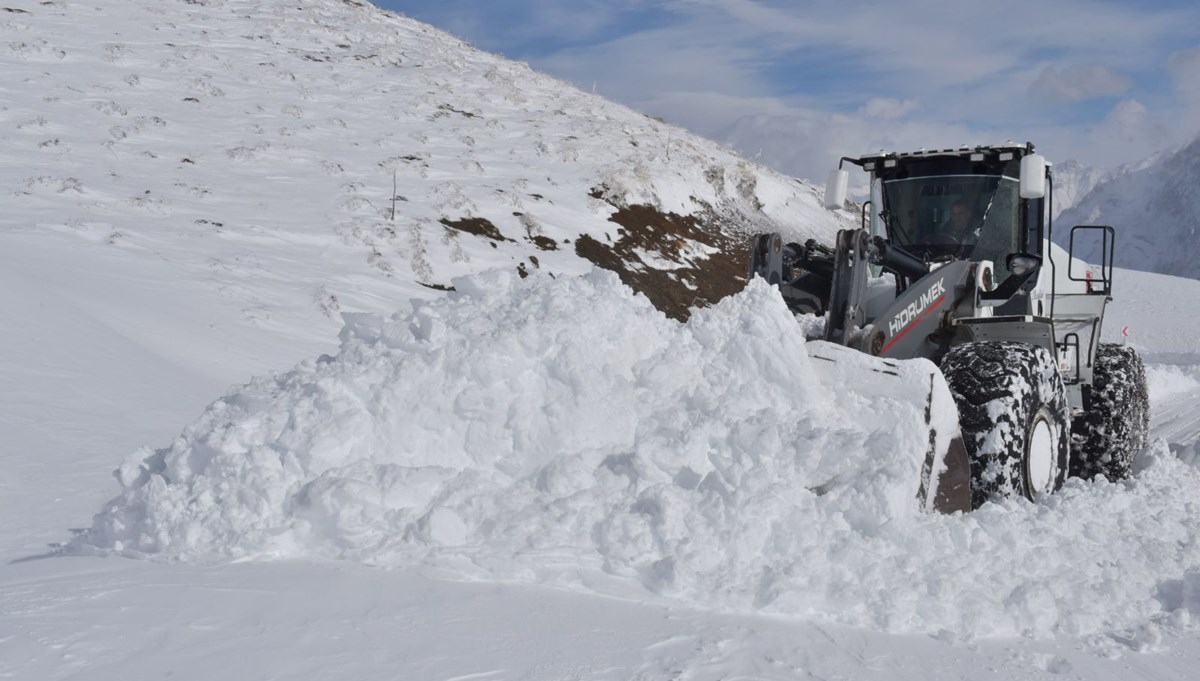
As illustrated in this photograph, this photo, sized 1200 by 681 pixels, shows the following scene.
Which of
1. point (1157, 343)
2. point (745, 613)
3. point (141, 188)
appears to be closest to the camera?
point (745, 613)

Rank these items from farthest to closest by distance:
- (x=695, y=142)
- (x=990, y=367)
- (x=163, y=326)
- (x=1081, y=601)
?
1. (x=695, y=142)
2. (x=163, y=326)
3. (x=990, y=367)
4. (x=1081, y=601)

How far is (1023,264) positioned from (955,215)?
716 mm

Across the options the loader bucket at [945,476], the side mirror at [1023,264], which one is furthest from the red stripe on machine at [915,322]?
the loader bucket at [945,476]

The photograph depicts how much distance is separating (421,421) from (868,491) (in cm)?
196

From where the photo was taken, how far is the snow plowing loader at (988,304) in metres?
5.68

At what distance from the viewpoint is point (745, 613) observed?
3.79 metres

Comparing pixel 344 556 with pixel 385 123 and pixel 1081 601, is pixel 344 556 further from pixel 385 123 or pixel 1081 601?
pixel 385 123

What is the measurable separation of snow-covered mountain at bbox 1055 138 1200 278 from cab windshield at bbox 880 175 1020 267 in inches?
6075

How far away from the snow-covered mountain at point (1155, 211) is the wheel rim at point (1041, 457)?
512ft

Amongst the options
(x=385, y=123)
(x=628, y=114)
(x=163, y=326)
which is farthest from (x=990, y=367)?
(x=628, y=114)

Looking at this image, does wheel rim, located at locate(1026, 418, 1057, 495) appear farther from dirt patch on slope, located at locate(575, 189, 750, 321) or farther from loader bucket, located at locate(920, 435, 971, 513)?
dirt patch on slope, located at locate(575, 189, 750, 321)

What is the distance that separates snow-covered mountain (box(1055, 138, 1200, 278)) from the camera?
511ft

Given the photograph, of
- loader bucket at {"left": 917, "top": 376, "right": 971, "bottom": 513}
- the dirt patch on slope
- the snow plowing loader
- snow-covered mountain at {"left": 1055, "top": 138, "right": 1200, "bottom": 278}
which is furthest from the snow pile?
snow-covered mountain at {"left": 1055, "top": 138, "right": 1200, "bottom": 278}

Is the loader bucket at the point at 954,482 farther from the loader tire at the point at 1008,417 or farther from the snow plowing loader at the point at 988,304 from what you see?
the loader tire at the point at 1008,417
